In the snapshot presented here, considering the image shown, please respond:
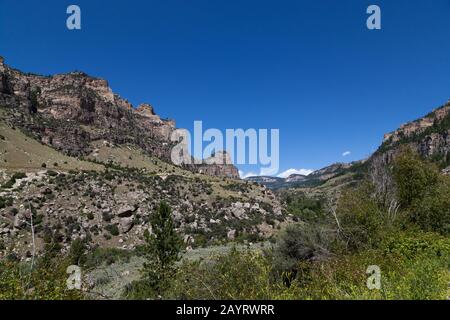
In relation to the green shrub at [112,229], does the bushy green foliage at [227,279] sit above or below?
above

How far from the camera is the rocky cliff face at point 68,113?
246 feet

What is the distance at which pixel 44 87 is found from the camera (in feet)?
337

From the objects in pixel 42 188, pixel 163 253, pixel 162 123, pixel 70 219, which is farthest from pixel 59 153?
pixel 162 123

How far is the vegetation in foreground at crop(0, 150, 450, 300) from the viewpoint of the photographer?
24.7 feet

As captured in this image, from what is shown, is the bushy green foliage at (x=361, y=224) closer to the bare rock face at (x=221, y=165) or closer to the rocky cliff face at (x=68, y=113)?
the rocky cliff face at (x=68, y=113)

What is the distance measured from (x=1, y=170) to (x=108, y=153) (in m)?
36.6

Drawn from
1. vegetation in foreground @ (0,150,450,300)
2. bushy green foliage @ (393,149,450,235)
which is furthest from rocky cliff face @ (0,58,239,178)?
bushy green foliage @ (393,149,450,235)

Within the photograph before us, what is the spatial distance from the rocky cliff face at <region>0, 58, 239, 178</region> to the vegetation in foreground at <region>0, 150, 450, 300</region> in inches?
2163

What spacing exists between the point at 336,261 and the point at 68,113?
9852 centimetres

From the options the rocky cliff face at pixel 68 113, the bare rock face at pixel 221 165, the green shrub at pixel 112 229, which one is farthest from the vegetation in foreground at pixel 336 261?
the bare rock face at pixel 221 165

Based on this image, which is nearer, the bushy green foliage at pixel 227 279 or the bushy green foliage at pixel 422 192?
the bushy green foliage at pixel 227 279

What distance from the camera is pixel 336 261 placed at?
454 inches

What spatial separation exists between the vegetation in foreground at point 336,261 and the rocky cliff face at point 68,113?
2163 inches

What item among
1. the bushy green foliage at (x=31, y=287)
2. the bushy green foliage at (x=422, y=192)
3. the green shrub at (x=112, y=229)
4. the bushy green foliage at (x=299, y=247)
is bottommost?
the green shrub at (x=112, y=229)
